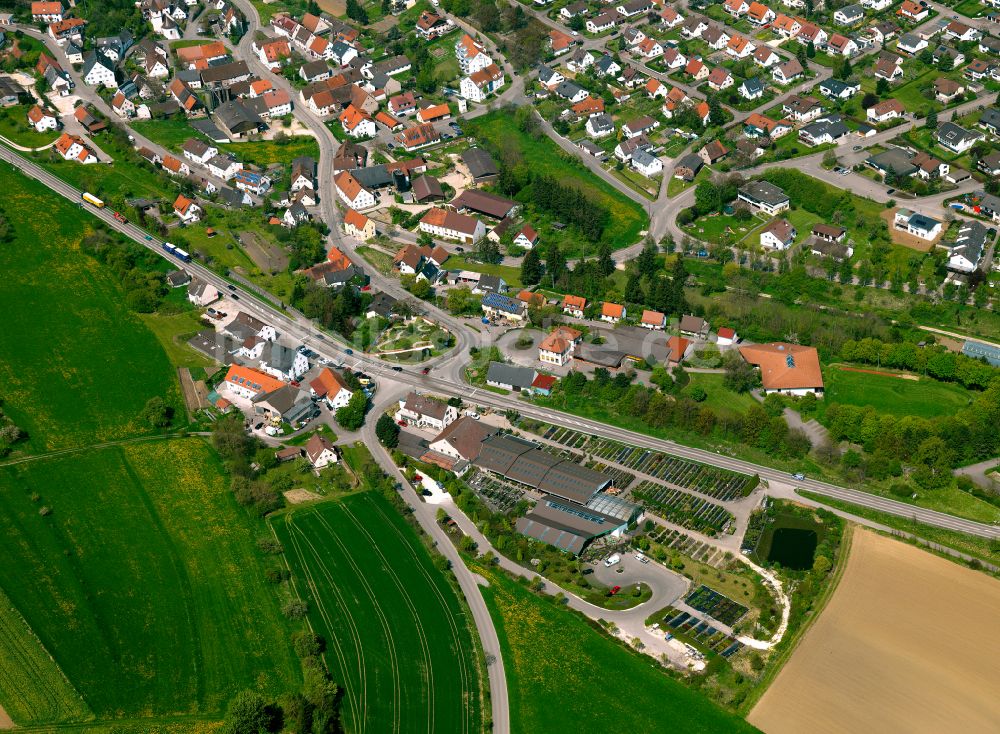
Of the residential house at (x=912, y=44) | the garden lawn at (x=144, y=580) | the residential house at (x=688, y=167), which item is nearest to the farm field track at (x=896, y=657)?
the garden lawn at (x=144, y=580)

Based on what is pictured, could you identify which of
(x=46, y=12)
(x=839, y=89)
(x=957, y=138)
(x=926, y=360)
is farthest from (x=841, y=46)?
(x=46, y=12)

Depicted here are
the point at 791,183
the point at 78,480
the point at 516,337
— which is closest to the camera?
the point at 78,480

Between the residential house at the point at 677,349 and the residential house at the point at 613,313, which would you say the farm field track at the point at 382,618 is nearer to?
the residential house at the point at 677,349

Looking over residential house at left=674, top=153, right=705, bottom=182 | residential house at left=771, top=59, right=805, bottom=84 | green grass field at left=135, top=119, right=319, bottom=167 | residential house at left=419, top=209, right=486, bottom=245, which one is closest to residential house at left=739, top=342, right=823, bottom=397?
residential house at left=419, top=209, right=486, bottom=245

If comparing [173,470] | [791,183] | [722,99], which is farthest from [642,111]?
[173,470]

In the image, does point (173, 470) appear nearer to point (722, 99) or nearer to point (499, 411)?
point (499, 411)
